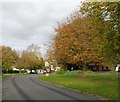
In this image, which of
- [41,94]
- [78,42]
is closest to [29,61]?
[78,42]

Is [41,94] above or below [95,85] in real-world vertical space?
below

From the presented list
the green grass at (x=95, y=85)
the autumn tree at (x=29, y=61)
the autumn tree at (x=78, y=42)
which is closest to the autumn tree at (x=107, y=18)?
the green grass at (x=95, y=85)

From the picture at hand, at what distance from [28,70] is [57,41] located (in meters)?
71.7

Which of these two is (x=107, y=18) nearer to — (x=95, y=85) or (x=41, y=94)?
(x=41, y=94)

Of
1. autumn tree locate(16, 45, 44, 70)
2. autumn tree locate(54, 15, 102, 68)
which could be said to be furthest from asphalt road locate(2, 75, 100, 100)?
autumn tree locate(16, 45, 44, 70)

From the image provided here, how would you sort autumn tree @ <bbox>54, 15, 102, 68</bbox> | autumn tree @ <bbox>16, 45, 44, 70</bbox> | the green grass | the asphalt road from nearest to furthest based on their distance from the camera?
the asphalt road < the green grass < autumn tree @ <bbox>54, 15, 102, 68</bbox> < autumn tree @ <bbox>16, 45, 44, 70</bbox>

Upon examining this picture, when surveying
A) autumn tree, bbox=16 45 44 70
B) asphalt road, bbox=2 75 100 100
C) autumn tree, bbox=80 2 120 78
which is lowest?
asphalt road, bbox=2 75 100 100

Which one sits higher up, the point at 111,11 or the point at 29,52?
the point at 29,52

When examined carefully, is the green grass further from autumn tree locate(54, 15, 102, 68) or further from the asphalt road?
autumn tree locate(54, 15, 102, 68)

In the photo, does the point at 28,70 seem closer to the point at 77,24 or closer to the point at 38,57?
the point at 38,57

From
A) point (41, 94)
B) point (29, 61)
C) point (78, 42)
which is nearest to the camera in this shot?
point (41, 94)

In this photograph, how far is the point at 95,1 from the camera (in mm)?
20734

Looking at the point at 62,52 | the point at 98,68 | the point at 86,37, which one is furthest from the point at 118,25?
the point at 98,68

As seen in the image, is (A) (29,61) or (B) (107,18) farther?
(A) (29,61)
